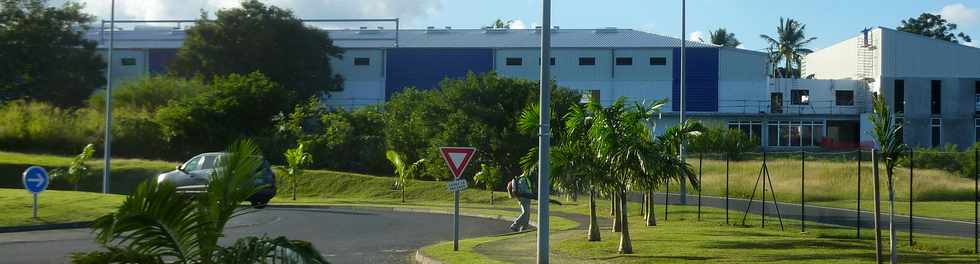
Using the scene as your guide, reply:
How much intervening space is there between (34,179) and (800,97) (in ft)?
190

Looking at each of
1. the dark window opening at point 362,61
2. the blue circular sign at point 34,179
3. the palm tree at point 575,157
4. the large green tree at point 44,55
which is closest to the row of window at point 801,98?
the dark window opening at point 362,61

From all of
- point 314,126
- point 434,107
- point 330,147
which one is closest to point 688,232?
point 434,107

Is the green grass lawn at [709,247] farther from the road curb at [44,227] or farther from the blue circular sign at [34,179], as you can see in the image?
the blue circular sign at [34,179]

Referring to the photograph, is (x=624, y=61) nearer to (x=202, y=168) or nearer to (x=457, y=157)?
(x=202, y=168)

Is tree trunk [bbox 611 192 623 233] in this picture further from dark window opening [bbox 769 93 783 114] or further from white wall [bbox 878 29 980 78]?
dark window opening [bbox 769 93 783 114]

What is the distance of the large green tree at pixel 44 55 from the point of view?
64375mm

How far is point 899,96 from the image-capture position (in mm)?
68062

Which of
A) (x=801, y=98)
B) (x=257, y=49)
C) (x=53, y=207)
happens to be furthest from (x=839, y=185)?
(x=257, y=49)

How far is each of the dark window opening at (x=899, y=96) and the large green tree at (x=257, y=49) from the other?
37.0 m

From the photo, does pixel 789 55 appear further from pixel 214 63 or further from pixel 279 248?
pixel 279 248

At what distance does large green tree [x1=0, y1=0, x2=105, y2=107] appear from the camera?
64.4 m

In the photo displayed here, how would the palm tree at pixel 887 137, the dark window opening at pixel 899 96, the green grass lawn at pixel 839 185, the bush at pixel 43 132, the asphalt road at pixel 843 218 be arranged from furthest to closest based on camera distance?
the dark window opening at pixel 899 96, the bush at pixel 43 132, the green grass lawn at pixel 839 185, the asphalt road at pixel 843 218, the palm tree at pixel 887 137

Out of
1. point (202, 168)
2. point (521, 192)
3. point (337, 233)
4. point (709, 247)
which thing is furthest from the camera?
point (202, 168)

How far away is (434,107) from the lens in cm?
4791
